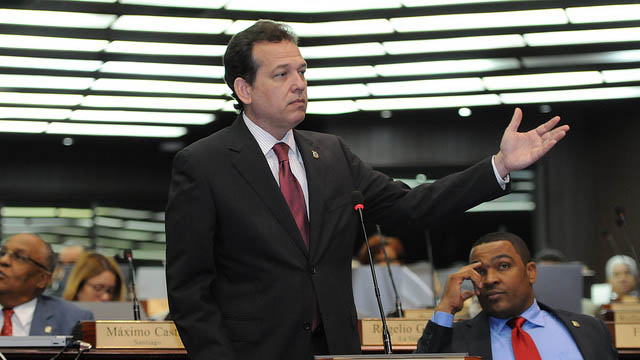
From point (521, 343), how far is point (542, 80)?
28.0 ft

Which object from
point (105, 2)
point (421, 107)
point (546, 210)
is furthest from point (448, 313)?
point (546, 210)

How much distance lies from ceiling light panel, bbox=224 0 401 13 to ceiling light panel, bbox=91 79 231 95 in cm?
232

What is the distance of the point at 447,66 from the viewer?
1034 centimetres

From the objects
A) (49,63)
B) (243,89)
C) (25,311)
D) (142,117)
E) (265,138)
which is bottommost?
(25,311)

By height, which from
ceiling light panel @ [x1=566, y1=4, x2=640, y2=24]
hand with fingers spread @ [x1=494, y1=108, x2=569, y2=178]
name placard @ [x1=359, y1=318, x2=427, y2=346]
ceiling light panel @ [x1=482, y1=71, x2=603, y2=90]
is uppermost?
ceiling light panel @ [x1=482, y1=71, x2=603, y2=90]

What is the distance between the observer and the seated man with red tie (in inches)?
117

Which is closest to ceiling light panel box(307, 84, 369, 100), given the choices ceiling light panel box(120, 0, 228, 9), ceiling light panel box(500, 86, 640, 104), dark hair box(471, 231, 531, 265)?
ceiling light panel box(500, 86, 640, 104)

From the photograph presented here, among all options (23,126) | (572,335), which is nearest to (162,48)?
(23,126)

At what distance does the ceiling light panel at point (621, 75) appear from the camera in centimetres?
1071

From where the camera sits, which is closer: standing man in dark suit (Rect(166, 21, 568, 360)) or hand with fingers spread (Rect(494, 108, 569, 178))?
standing man in dark suit (Rect(166, 21, 568, 360))

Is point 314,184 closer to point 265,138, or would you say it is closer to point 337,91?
point 265,138

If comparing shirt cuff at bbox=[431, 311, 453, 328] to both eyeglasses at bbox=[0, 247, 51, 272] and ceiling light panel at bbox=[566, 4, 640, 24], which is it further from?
ceiling light panel at bbox=[566, 4, 640, 24]

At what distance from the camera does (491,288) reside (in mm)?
3123

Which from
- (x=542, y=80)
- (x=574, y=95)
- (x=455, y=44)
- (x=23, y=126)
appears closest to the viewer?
(x=455, y=44)
